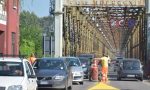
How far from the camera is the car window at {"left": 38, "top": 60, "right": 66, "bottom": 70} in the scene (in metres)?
26.8

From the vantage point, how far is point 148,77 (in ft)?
151

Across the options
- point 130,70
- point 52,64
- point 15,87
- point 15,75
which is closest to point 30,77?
point 15,75

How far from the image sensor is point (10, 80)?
55.4 feet

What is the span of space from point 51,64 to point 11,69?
9.12m

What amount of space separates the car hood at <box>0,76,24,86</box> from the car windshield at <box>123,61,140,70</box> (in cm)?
2719

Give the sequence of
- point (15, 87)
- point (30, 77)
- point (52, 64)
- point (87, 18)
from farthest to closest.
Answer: point (87, 18) → point (52, 64) → point (30, 77) → point (15, 87)

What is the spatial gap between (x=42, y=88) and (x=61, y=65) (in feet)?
6.12

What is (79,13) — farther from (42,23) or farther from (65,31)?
(42,23)

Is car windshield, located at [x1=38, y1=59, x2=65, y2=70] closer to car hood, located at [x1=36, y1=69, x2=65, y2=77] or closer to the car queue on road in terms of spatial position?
the car queue on road

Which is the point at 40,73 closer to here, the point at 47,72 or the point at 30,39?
the point at 47,72

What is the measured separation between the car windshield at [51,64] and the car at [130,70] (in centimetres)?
1611

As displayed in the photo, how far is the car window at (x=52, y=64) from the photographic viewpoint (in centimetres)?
2677

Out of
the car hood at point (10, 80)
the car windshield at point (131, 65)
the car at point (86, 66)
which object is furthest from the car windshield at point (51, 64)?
the car windshield at point (131, 65)

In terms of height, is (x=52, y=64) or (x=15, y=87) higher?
(x=52, y=64)
